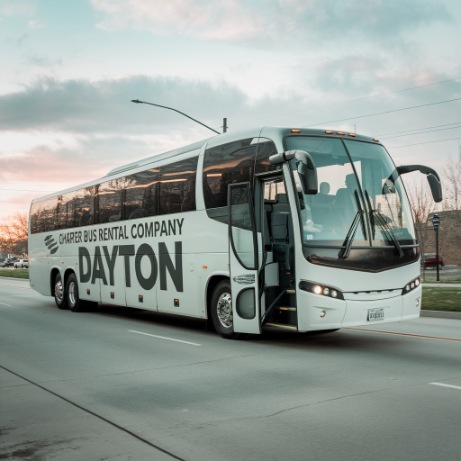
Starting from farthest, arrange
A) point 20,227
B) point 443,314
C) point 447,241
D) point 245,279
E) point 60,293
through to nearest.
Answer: point 20,227 < point 447,241 < point 60,293 < point 443,314 < point 245,279

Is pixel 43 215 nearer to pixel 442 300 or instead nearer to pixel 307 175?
pixel 442 300

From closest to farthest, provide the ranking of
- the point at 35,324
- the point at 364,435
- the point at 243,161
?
the point at 364,435 → the point at 243,161 → the point at 35,324

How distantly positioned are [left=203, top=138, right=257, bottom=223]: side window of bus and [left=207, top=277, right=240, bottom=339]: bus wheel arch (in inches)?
48.2

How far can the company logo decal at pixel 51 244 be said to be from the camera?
68.4 feet

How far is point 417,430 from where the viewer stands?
226 inches

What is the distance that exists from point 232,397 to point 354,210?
4491 mm

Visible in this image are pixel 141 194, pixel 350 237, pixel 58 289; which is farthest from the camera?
pixel 58 289

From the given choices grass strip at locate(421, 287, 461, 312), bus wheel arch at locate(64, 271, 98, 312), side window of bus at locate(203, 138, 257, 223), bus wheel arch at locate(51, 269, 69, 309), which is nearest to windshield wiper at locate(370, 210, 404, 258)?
side window of bus at locate(203, 138, 257, 223)

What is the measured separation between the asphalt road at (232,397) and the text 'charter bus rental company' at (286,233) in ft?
2.38

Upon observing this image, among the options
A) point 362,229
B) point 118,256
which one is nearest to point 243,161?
point 362,229

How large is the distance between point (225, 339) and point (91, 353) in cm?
254

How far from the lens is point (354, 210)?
10.7 m

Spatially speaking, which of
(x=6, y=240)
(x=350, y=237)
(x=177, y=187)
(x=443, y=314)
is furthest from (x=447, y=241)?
(x=6, y=240)

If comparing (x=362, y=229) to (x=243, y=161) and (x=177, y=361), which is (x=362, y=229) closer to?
(x=243, y=161)
